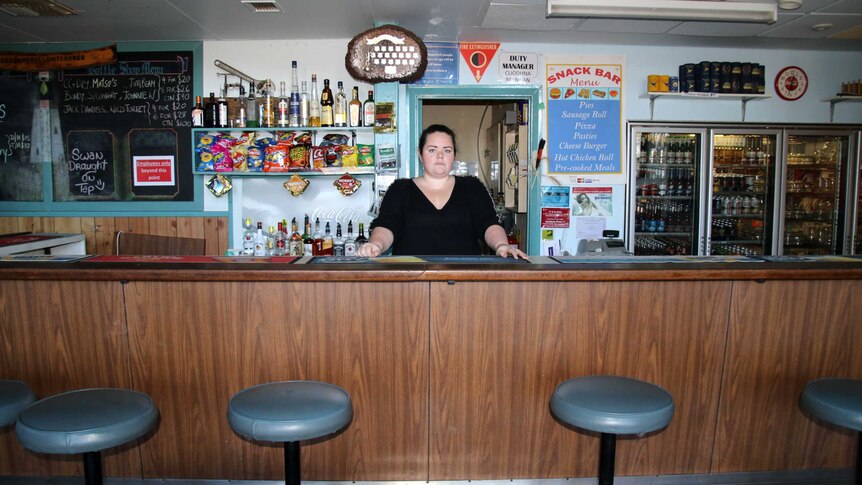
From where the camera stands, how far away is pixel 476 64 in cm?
464

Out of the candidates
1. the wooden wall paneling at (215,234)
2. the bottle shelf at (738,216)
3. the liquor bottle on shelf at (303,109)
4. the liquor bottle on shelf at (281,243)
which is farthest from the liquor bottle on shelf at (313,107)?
the bottle shelf at (738,216)

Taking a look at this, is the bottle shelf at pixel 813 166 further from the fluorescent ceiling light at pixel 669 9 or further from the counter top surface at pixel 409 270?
the counter top surface at pixel 409 270

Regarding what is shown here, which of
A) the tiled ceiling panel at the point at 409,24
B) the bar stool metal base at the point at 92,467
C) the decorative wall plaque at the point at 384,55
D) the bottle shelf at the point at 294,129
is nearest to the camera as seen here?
the bar stool metal base at the point at 92,467

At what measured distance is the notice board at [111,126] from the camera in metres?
4.66

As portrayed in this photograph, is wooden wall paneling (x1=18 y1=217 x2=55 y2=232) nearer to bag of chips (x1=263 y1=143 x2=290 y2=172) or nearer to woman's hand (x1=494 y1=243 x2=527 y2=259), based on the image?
bag of chips (x1=263 y1=143 x2=290 y2=172)

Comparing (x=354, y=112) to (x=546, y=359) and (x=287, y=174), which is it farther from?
(x=546, y=359)

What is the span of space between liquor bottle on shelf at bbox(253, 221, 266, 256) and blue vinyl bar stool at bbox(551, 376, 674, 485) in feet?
10.4

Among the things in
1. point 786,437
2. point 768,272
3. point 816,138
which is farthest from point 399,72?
point 816,138

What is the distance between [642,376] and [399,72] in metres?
1.96

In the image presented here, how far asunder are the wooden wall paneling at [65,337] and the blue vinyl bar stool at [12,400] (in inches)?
14.4

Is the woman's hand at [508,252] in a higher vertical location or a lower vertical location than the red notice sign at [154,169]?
lower

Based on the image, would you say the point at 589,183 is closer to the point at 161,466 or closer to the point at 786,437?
the point at 786,437

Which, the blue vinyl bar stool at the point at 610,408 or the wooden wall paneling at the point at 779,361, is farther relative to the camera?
the wooden wall paneling at the point at 779,361

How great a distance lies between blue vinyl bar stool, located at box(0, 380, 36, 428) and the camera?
173 cm
